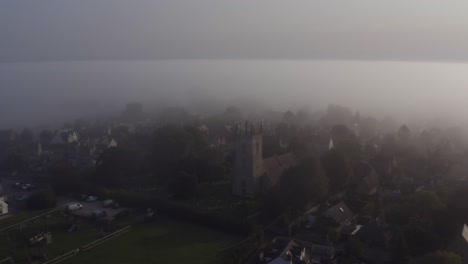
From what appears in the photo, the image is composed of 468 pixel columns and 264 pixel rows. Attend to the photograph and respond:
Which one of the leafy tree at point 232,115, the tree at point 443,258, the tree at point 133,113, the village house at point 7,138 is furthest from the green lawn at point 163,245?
the tree at point 133,113

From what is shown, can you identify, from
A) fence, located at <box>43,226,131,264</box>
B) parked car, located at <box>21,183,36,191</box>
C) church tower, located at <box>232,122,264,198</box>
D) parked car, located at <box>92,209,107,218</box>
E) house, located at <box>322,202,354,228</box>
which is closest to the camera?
fence, located at <box>43,226,131,264</box>

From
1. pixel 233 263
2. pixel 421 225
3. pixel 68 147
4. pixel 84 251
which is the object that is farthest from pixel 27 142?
pixel 421 225

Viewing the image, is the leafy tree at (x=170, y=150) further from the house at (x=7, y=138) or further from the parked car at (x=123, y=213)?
the house at (x=7, y=138)

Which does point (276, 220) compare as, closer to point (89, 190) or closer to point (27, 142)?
point (89, 190)

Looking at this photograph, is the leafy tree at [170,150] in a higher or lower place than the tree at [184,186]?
higher

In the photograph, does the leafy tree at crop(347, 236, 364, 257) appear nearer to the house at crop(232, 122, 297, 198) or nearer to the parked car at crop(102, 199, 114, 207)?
the house at crop(232, 122, 297, 198)

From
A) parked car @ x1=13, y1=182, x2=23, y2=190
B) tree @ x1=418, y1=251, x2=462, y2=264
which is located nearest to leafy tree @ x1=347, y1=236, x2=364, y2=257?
tree @ x1=418, y1=251, x2=462, y2=264

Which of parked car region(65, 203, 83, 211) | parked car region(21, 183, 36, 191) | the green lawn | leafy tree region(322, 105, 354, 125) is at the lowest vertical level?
the green lawn
